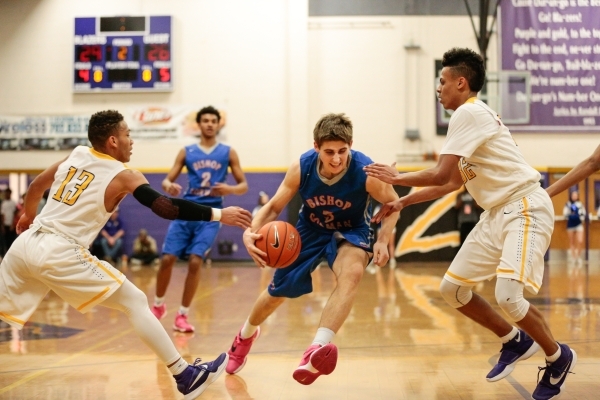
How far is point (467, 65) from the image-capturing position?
410cm

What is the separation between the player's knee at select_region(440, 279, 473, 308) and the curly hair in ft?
3.42

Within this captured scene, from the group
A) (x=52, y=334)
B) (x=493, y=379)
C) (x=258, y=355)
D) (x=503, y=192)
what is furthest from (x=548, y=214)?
(x=52, y=334)

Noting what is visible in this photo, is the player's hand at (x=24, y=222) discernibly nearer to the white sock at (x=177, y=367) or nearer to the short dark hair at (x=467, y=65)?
the white sock at (x=177, y=367)

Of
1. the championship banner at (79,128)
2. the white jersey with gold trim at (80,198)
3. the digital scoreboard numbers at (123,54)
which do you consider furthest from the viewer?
the championship banner at (79,128)

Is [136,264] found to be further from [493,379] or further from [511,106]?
[493,379]

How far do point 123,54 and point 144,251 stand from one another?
4.45 metres

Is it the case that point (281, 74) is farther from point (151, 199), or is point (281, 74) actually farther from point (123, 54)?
point (151, 199)

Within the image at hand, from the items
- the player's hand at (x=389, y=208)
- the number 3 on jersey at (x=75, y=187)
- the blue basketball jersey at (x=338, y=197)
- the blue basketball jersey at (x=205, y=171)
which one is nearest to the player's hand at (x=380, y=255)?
the player's hand at (x=389, y=208)

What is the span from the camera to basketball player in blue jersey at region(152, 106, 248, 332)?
6.39 metres

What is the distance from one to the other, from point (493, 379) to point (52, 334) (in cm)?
387

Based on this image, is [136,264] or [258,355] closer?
[258,355]

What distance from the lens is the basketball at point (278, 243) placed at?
160 inches

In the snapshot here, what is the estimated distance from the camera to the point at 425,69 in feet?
51.1

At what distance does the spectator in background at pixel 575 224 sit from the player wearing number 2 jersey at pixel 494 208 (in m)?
11.8
